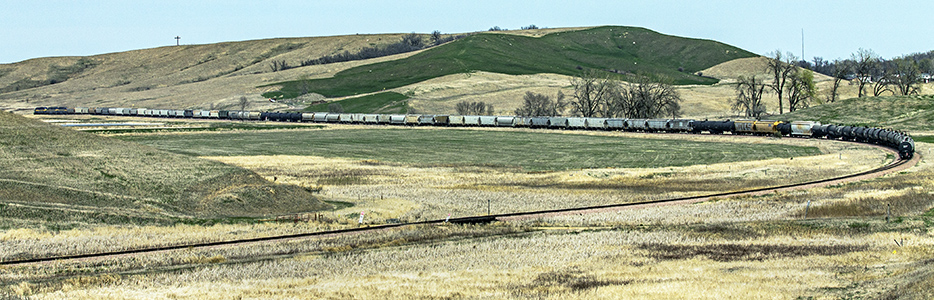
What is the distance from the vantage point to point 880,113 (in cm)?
10694

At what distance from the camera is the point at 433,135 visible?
101 metres

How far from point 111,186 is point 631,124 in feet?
246

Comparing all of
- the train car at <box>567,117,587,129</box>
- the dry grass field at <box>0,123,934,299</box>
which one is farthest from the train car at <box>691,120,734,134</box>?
the dry grass field at <box>0,123,934,299</box>

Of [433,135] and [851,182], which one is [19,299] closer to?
[851,182]

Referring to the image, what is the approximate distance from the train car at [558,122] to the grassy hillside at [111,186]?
72319 mm

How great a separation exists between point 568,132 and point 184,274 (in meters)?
83.6

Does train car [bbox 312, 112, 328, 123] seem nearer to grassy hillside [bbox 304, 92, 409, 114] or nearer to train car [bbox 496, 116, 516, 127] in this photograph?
grassy hillside [bbox 304, 92, 409, 114]

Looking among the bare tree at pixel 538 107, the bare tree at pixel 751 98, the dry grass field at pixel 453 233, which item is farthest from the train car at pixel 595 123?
the dry grass field at pixel 453 233

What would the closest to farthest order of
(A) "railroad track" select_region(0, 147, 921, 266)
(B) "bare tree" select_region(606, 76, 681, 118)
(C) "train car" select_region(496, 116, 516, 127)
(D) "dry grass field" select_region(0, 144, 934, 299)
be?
(D) "dry grass field" select_region(0, 144, 934, 299) → (A) "railroad track" select_region(0, 147, 921, 266) → (C) "train car" select_region(496, 116, 516, 127) → (B) "bare tree" select_region(606, 76, 681, 118)

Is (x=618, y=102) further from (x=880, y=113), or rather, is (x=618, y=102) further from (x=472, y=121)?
(x=880, y=113)

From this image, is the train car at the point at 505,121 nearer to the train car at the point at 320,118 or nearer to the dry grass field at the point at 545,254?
the train car at the point at 320,118

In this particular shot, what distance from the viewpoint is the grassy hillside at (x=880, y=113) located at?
319 ft

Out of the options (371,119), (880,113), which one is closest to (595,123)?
(880,113)

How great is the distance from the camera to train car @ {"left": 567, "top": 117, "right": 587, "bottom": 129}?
109062 mm
